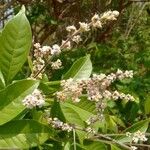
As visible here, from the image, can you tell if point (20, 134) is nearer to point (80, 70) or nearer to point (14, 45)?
point (14, 45)

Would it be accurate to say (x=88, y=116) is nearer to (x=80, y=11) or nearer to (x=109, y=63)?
(x=109, y=63)

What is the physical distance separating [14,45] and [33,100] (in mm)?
230

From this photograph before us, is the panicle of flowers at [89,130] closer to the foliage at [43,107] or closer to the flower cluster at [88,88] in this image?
the foliage at [43,107]

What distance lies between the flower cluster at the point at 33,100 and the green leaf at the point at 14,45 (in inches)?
6.9

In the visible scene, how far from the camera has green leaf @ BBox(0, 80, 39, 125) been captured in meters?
1.04

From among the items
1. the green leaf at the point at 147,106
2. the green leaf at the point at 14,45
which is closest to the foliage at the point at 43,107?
the green leaf at the point at 14,45

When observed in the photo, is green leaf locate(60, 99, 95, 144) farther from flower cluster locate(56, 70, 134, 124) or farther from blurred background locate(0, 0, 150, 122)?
blurred background locate(0, 0, 150, 122)

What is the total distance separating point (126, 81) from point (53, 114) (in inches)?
52.3

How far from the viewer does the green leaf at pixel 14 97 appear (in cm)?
104

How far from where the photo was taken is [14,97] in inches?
41.5

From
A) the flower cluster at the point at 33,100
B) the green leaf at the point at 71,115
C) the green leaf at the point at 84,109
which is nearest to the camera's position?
the flower cluster at the point at 33,100

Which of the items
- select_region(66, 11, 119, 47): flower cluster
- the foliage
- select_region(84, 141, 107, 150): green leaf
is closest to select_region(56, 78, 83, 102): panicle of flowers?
the foliage

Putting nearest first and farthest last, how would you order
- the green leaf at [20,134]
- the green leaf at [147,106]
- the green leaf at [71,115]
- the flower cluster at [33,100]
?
the flower cluster at [33,100], the green leaf at [20,134], the green leaf at [71,115], the green leaf at [147,106]

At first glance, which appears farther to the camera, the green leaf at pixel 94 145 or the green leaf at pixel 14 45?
the green leaf at pixel 94 145
